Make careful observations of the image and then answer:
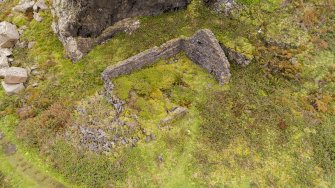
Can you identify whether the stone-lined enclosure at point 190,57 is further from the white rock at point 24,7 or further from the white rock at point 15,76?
the white rock at point 24,7

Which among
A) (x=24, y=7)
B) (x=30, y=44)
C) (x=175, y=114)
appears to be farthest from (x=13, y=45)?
(x=175, y=114)

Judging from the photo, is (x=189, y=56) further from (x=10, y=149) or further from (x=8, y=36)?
(x=8, y=36)

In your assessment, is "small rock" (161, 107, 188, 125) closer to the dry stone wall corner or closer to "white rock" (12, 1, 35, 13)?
the dry stone wall corner

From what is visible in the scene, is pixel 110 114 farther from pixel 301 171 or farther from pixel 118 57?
pixel 301 171

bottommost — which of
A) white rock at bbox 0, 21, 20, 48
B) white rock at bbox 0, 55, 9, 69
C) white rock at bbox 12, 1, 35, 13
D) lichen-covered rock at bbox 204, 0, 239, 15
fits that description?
lichen-covered rock at bbox 204, 0, 239, 15

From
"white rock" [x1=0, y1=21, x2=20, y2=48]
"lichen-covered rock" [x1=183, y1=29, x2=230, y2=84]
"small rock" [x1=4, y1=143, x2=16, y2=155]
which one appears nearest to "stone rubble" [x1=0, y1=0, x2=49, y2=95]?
"white rock" [x1=0, y1=21, x2=20, y2=48]

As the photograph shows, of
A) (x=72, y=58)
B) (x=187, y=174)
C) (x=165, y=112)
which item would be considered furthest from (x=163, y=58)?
(x=187, y=174)

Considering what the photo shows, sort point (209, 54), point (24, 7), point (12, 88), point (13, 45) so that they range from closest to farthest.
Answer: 1. point (209, 54)
2. point (12, 88)
3. point (13, 45)
4. point (24, 7)
